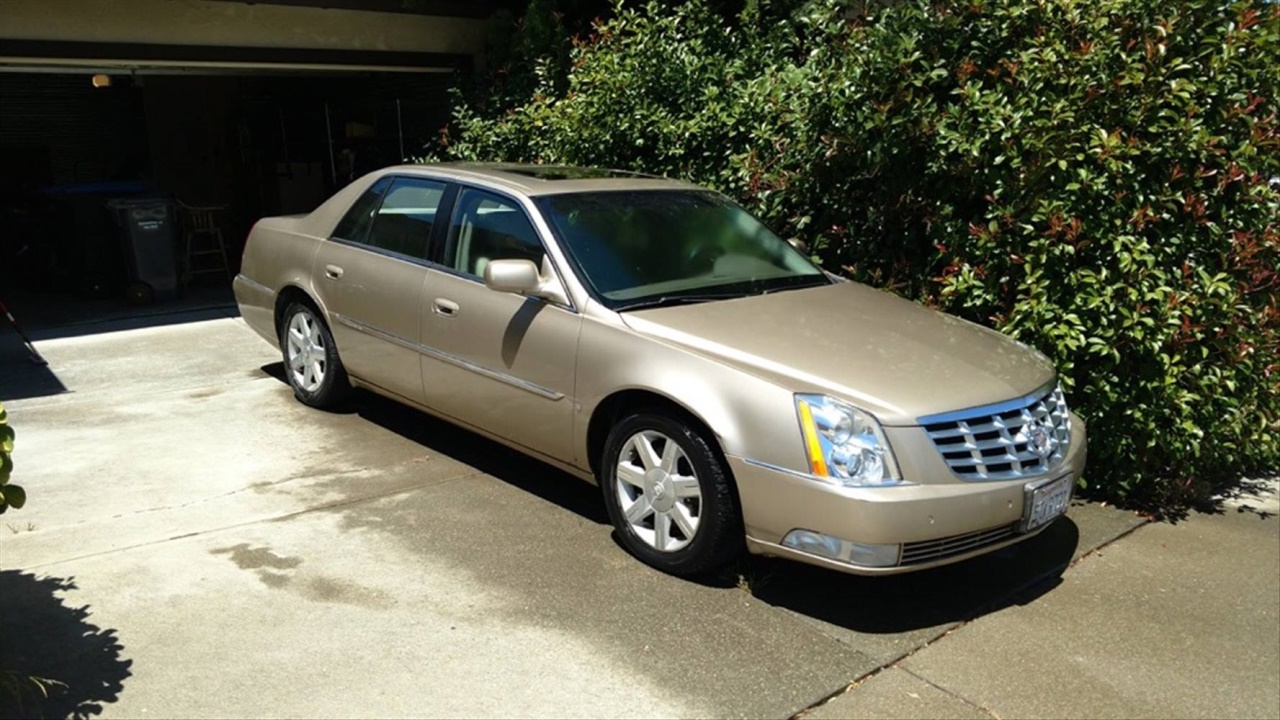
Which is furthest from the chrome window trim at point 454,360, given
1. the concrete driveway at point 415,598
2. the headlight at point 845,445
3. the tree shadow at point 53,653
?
the tree shadow at point 53,653

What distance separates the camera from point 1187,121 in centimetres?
529

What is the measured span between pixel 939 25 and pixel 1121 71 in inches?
40.4

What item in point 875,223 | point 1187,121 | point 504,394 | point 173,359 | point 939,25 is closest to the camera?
point 504,394

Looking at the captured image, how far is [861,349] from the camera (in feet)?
14.2

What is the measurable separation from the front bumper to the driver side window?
1656mm

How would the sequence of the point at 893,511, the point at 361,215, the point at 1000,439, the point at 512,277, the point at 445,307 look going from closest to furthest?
the point at 893,511 < the point at 1000,439 < the point at 512,277 < the point at 445,307 < the point at 361,215

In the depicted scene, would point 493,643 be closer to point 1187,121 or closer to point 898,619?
point 898,619

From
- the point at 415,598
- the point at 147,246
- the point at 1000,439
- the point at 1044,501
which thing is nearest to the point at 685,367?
the point at 1000,439

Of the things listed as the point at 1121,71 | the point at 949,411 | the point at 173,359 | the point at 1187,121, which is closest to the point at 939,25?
the point at 1121,71

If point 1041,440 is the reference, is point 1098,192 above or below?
above

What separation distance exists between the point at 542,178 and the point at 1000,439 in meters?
2.68

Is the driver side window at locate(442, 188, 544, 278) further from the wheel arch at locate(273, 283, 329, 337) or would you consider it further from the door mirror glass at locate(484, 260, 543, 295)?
the wheel arch at locate(273, 283, 329, 337)

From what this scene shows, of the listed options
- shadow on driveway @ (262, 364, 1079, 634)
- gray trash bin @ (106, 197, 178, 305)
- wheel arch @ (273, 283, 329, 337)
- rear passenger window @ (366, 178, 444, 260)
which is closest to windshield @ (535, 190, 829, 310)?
rear passenger window @ (366, 178, 444, 260)

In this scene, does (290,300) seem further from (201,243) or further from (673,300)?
(201,243)
